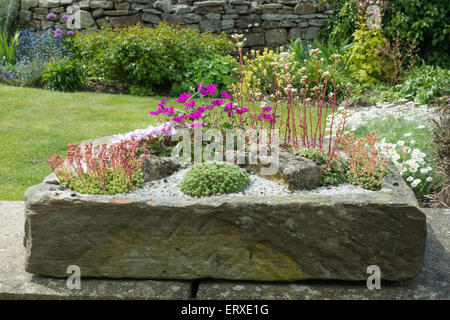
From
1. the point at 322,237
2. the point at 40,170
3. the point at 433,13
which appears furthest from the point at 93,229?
the point at 433,13

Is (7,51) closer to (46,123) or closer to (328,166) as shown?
(46,123)

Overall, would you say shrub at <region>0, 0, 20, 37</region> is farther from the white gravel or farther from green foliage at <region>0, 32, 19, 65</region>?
the white gravel

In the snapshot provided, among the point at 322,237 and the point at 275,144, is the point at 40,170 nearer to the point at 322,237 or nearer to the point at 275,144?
the point at 275,144

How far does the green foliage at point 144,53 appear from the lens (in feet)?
26.1

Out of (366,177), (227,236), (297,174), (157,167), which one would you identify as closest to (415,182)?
(366,177)

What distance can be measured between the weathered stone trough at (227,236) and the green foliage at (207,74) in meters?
5.55

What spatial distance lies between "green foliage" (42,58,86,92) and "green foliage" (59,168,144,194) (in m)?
5.60

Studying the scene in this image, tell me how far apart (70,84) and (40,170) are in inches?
143

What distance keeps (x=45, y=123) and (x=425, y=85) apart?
556cm

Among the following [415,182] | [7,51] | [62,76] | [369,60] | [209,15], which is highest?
[209,15]

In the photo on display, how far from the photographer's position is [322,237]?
2494mm

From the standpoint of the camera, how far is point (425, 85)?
23.3 ft

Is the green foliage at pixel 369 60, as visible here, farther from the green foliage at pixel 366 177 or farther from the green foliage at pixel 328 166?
the green foliage at pixel 366 177

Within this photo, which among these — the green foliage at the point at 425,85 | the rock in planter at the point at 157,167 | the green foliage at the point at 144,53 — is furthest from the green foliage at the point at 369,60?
the rock in planter at the point at 157,167
